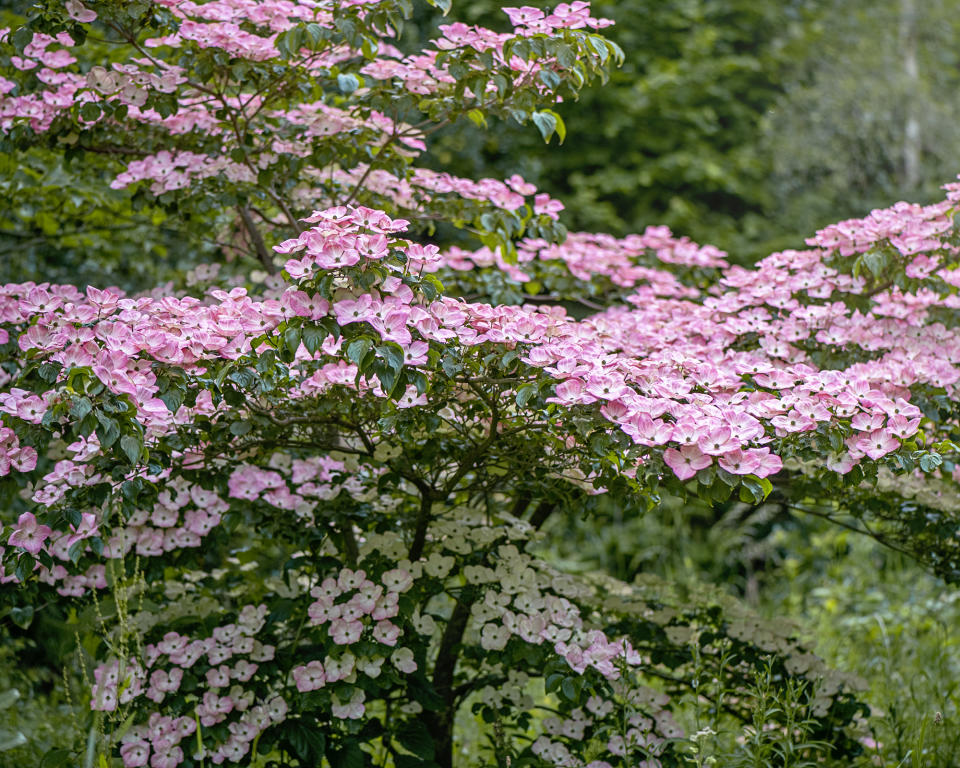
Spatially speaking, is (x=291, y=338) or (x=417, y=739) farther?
(x=417, y=739)

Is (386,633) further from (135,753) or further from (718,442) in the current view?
(718,442)

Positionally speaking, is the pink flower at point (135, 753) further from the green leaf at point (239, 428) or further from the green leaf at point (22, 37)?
the green leaf at point (22, 37)

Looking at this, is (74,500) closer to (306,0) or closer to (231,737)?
(231,737)

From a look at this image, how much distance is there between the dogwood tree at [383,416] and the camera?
156 centimetres

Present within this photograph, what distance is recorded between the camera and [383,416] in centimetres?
174

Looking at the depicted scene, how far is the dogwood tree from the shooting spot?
1.56m

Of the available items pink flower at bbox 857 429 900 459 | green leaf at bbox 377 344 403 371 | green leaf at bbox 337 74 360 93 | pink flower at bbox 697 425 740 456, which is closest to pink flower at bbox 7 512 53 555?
green leaf at bbox 377 344 403 371

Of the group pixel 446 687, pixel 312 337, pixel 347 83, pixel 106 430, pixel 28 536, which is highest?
pixel 347 83

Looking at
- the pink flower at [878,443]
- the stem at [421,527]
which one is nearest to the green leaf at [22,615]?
the stem at [421,527]

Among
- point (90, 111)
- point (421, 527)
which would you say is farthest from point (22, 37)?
point (421, 527)

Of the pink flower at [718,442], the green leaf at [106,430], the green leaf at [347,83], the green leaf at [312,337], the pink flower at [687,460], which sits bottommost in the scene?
the green leaf at [106,430]

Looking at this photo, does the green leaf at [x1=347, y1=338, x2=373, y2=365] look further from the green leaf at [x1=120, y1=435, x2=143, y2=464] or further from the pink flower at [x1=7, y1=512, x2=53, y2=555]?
the pink flower at [x1=7, y1=512, x2=53, y2=555]

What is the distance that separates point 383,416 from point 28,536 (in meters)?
0.72

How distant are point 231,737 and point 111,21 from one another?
1.60 m
